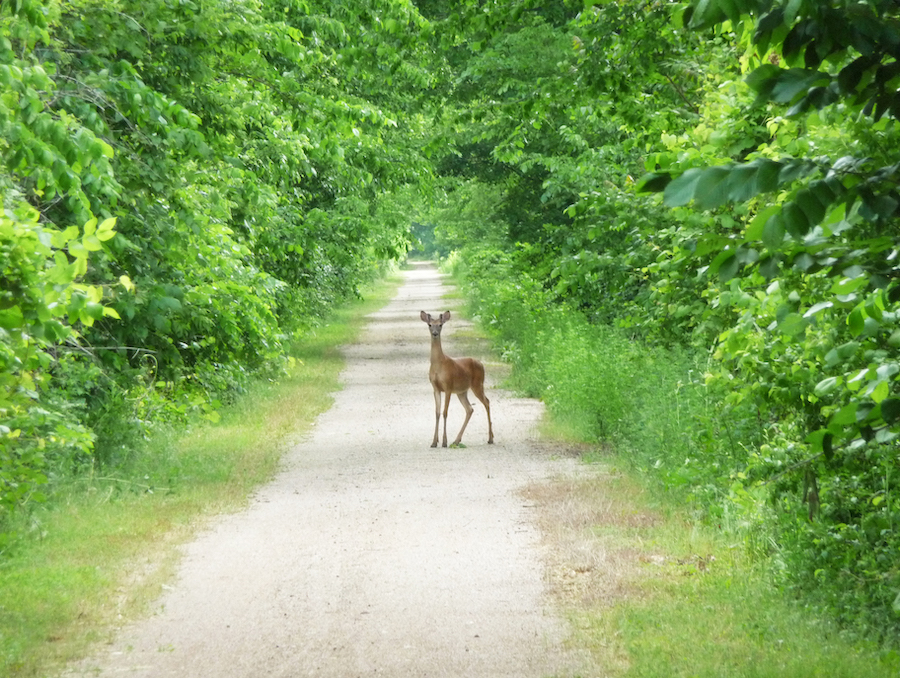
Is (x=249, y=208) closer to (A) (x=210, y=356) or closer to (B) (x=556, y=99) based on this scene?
(A) (x=210, y=356)

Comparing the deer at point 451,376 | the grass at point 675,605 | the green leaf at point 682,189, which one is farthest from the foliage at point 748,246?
the deer at point 451,376

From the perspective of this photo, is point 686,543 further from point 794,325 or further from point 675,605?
point 794,325

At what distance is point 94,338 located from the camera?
12758mm

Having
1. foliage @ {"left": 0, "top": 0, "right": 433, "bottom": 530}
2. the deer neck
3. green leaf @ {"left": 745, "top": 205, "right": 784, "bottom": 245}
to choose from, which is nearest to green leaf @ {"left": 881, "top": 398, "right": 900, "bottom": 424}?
green leaf @ {"left": 745, "top": 205, "right": 784, "bottom": 245}

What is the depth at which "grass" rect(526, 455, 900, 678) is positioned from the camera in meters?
6.37

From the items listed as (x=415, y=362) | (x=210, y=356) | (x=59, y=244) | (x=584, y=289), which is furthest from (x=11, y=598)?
(x=415, y=362)

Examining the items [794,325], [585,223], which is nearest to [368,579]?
[794,325]

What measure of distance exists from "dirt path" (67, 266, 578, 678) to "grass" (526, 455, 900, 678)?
28cm

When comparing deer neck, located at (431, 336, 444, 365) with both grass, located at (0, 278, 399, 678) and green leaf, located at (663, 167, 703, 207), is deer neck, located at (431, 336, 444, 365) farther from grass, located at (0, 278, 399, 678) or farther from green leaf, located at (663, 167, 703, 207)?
green leaf, located at (663, 167, 703, 207)

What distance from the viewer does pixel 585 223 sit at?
20438 millimetres

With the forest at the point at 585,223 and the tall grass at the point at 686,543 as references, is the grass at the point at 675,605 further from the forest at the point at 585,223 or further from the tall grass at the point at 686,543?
the forest at the point at 585,223

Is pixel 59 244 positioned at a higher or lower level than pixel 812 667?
higher

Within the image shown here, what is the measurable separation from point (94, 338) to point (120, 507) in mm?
2227

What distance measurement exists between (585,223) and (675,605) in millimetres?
13258
